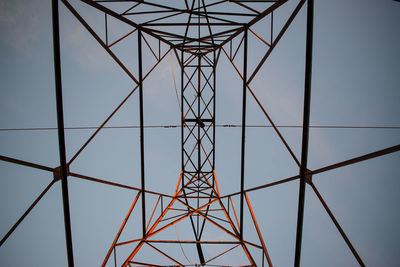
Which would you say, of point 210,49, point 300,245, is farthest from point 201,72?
point 300,245

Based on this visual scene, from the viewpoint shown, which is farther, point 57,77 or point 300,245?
point 300,245

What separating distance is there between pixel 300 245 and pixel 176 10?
891 cm

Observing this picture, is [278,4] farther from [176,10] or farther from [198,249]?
[198,249]

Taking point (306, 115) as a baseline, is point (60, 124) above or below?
below

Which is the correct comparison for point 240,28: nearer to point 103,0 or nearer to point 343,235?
point 103,0

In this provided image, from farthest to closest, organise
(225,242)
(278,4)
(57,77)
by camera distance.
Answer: (225,242), (278,4), (57,77)

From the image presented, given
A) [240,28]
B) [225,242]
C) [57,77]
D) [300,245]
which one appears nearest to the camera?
[57,77]

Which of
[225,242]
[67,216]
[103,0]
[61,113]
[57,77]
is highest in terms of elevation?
[103,0]

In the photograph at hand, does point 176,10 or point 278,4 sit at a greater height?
point 176,10

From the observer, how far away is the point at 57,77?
3.47 m

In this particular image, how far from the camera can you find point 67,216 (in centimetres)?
365

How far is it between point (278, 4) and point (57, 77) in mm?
6550

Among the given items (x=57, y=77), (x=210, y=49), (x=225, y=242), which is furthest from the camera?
(x=210, y=49)

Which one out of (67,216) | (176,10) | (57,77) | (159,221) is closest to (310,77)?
(57,77)
